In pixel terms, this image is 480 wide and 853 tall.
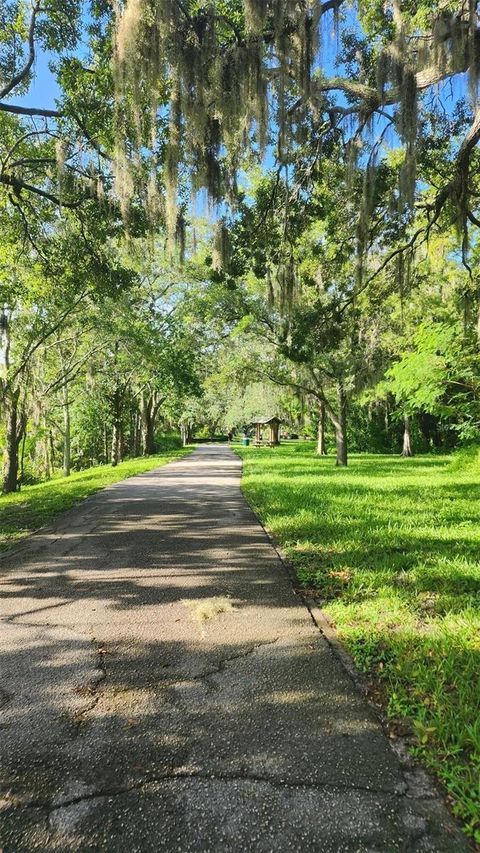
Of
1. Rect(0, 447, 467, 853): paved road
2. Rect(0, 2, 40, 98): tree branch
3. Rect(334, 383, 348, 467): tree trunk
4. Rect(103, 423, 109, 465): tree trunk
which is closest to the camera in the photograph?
Rect(0, 447, 467, 853): paved road

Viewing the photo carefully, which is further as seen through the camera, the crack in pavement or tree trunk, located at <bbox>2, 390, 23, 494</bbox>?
tree trunk, located at <bbox>2, 390, 23, 494</bbox>

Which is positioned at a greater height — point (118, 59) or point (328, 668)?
point (118, 59)

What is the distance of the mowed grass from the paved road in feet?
0.70

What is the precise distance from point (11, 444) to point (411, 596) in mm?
13238

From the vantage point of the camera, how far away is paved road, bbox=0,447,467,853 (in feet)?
5.27

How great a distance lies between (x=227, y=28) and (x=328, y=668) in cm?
715

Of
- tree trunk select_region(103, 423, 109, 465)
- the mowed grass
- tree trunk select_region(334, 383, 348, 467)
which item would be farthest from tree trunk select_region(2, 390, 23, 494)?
tree trunk select_region(103, 423, 109, 465)

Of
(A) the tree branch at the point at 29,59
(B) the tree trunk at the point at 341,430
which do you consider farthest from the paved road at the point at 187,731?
(B) the tree trunk at the point at 341,430

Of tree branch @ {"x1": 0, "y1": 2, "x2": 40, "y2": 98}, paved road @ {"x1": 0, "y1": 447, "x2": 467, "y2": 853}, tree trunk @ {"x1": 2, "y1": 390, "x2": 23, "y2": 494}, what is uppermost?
tree branch @ {"x1": 0, "y1": 2, "x2": 40, "y2": 98}

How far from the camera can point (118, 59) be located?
4793mm

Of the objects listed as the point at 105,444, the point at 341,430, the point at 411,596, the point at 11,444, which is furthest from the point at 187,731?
the point at 105,444

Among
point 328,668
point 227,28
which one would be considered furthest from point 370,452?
point 328,668

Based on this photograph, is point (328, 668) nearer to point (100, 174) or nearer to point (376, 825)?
point (376, 825)

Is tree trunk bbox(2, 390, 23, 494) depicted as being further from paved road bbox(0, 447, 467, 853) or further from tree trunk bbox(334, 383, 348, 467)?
tree trunk bbox(334, 383, 348, 467)
